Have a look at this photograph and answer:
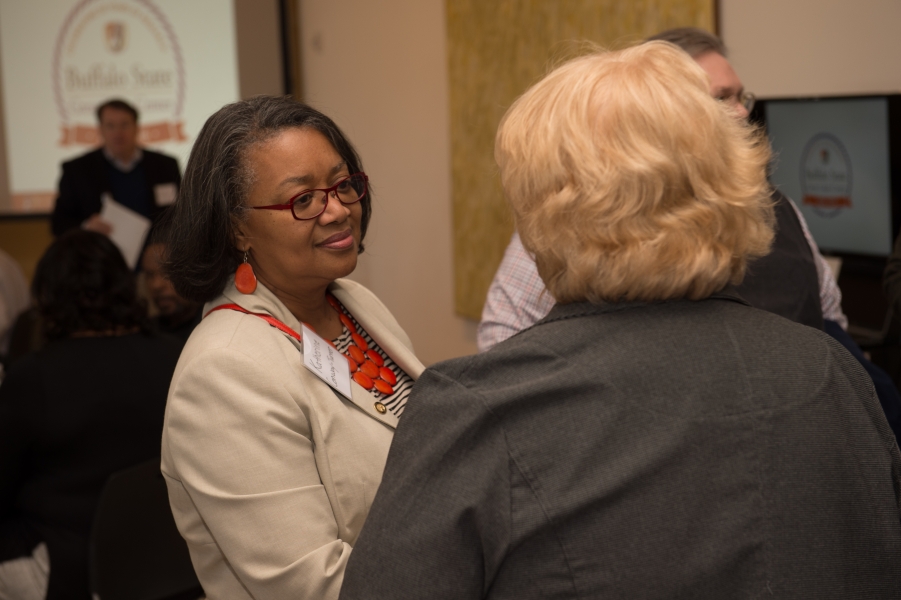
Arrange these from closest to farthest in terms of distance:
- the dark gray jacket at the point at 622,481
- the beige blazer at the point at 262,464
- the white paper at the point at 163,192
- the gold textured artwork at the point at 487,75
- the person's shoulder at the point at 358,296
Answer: the dark gray jacket at the point at 622,481, the beige blazer at the point at 262,464, the person's shoulder at the point at 358,296, the gold textured artwork at the point at 487,75, the white paper at the point at 163,192

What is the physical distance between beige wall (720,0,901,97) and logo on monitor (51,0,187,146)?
15.0 ft

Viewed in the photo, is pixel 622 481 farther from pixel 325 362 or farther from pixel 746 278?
pixel 746 278

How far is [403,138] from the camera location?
562 centimetres

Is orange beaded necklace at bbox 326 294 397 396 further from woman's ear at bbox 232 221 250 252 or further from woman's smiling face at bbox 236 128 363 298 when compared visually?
woman's ear at bbox 232 221 250 252

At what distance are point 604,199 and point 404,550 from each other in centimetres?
42

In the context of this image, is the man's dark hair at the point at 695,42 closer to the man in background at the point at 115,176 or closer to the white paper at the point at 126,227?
the white paper at the point at 126,227

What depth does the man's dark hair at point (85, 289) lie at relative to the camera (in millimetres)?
2391

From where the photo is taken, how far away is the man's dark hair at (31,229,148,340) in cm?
239

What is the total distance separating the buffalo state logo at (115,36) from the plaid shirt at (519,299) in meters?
5.28

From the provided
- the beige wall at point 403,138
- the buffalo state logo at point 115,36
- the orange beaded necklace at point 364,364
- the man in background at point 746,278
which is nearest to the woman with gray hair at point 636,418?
the orange beaded necklace at point 364,364

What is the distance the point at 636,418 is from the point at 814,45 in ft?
8.00

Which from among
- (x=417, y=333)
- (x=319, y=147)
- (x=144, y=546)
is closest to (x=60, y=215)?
(x=417, y=333)

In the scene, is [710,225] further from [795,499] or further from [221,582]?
[221,582]

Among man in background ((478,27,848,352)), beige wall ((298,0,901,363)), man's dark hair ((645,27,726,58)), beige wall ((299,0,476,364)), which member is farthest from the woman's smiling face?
beige wall ((299,0,476,364))
